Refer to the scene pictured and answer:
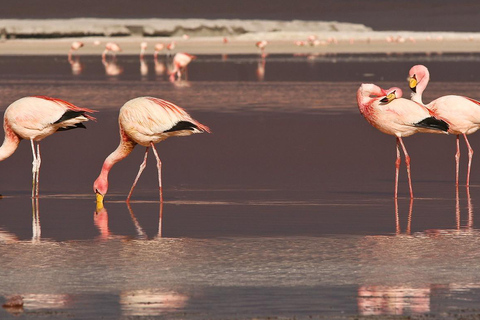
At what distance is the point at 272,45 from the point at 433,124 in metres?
62.5

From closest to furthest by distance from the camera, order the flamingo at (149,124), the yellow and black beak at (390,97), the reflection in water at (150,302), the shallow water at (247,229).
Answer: the reflection in water at (150,302), the shallow water at (247,229), the flamingo at (149,124), the yellow and black beak at (390,97)

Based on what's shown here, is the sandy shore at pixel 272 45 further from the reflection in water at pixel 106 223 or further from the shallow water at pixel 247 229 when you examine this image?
the reflection in water at pixel 106 223

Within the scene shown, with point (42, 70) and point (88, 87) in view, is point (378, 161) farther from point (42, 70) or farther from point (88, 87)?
point (42, 70)

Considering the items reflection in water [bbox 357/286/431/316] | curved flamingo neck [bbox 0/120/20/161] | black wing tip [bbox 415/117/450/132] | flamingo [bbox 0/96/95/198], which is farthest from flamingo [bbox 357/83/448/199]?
reflection in water [bbox 357/286/431/316]

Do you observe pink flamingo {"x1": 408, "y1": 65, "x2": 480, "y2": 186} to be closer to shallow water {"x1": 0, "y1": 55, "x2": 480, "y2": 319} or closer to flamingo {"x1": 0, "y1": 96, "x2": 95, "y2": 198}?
shallow water {"x1": 0, "y1": 55, "x2": 480, "y2": 319}

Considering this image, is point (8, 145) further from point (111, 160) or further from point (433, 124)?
point (433, 124)

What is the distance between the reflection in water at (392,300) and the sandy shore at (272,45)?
49.4m

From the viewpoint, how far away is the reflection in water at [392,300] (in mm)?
6562

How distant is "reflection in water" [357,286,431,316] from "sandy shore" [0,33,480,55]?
49.4 meters

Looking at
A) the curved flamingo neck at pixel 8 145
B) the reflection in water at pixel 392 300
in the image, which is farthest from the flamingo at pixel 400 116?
the reflection in water at pixel 392 300

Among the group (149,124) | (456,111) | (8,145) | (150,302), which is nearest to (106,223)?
(149,124)

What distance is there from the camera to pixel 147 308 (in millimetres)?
6641

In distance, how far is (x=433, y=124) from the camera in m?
11.9

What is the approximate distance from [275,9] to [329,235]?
12853 centimetres
